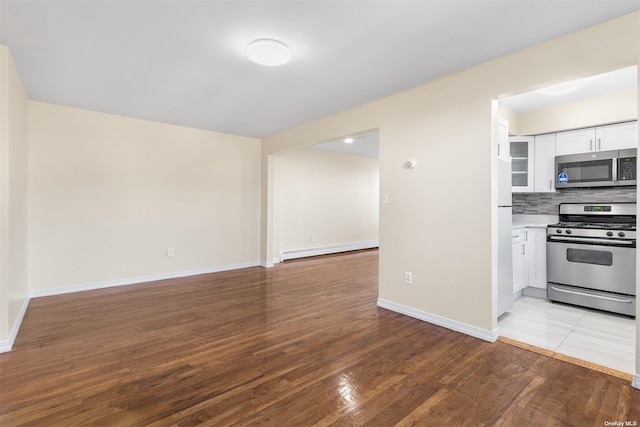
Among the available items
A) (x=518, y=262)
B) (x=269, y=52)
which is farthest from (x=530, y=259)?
(x=269, y=52)

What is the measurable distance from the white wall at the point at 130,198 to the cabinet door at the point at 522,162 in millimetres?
4257

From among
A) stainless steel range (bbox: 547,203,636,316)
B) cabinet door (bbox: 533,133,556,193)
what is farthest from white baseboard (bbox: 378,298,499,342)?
cabinet door (bbox: 533,133,556,193)

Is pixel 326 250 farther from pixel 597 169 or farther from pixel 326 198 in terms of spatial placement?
pixel 597 169

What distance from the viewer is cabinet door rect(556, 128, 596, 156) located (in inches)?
139

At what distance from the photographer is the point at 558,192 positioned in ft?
13.1

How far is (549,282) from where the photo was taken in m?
3.60

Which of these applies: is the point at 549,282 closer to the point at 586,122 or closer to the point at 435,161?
the point at 586,122

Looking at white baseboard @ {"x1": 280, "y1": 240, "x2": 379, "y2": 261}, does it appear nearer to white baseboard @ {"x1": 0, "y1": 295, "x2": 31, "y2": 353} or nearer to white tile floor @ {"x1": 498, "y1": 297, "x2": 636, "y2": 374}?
white baseboard @ {"x1": 0, "y1": 295, "x2": 31, "y2": 353}

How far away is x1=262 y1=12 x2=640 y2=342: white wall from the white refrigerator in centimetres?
35

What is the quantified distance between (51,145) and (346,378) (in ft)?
14.8

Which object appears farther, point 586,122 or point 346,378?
point 586,122

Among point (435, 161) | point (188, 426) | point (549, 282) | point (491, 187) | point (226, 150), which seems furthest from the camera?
point (226, 150)

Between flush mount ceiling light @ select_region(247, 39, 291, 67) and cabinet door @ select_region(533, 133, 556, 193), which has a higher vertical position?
flush mount ceiling light @ select_region(247, 39, 291, 67)

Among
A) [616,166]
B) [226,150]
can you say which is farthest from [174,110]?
[616,166]
